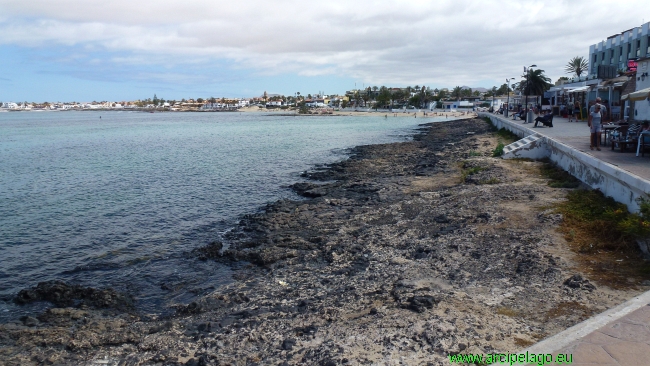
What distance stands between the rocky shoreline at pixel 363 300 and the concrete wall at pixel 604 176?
0.99 meters

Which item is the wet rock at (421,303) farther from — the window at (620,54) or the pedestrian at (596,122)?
the window at (620,54)

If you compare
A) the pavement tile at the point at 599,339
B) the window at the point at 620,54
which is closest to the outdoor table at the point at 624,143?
the pavement tile at the point at 599,339

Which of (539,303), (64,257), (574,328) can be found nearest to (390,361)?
(574,328)

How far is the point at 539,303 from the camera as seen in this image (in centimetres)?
678

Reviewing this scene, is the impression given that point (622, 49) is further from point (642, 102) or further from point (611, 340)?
point (611, 340)

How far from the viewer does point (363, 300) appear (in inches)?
304

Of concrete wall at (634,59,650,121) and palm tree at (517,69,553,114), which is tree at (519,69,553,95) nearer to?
palm tree at (517,69,553,114)

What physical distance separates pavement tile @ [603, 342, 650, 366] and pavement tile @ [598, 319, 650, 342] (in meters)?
0.14

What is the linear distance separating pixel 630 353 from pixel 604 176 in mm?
8123

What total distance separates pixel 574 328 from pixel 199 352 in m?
4.72

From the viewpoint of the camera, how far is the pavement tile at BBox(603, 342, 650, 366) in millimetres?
4402

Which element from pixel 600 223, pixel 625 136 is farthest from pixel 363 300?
pixel 625 136

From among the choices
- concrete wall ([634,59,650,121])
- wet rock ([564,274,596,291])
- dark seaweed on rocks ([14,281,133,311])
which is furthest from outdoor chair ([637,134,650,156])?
dark seaweed on rocks ([14,281,133,311])

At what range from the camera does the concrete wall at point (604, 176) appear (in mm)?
9352
